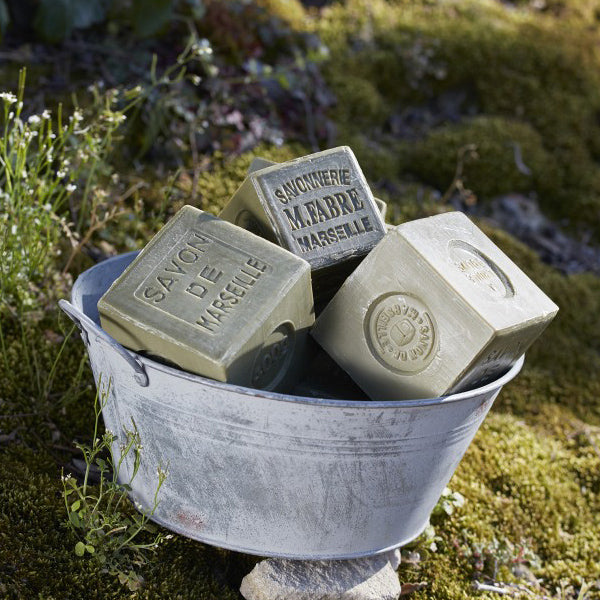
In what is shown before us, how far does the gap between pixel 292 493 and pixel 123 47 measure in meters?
2.91

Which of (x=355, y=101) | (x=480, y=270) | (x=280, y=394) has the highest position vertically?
(x=480, y=270)

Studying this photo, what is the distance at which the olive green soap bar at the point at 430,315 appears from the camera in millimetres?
2023

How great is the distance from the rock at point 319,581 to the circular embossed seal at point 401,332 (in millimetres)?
684

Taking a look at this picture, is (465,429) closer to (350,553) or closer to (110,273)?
(350,553)

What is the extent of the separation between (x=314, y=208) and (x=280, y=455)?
77cm

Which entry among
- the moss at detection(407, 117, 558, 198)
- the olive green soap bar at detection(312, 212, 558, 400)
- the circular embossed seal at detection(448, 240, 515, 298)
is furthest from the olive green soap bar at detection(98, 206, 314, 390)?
the moss at detection(407, 117, 558, 198)

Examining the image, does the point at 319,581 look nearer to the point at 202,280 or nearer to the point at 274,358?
the point at 274,358

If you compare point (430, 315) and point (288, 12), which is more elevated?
point (430, 315)

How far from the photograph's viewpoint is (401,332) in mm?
2111

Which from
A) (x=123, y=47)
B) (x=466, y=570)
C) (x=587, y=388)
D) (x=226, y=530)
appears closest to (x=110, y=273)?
(x=226, y=530)

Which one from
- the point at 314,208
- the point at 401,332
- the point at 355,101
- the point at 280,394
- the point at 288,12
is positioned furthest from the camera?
the point at 288,12

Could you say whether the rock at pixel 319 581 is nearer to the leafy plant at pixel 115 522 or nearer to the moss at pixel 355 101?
the leafy plant at pixel 115 522

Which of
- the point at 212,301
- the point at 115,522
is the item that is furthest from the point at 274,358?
the point at 115,522

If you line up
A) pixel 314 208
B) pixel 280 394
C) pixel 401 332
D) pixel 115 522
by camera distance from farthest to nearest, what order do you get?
pixel 314 208 → pixel 115 522 → pixel 401 332 → pixel 280 394
